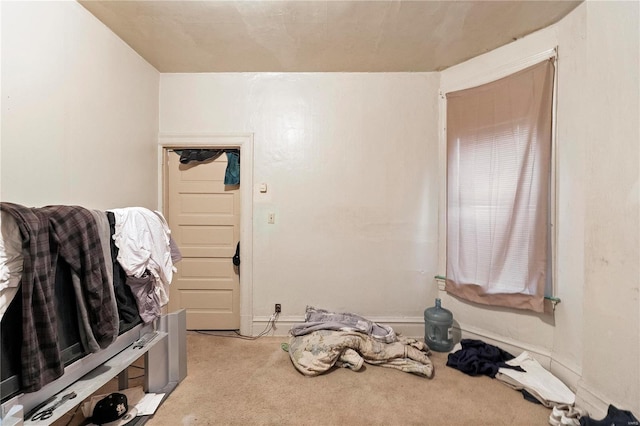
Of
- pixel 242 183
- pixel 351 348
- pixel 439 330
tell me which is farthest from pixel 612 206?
pixel 242 183

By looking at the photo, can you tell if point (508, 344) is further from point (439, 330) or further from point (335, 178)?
point (335, 178)

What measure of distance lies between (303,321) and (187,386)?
109 cm

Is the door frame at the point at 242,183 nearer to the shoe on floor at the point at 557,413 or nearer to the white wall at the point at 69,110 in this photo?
the white wall at the point at 69,110

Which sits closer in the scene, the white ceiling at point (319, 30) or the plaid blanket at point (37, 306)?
the plaid blanket at point (37, 306)

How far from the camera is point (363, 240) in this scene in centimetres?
262

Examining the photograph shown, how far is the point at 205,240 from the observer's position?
2746 millimetres

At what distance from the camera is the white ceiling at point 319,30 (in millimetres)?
1744

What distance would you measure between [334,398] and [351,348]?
0.42m

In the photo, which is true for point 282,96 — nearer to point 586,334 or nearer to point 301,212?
point 301,212

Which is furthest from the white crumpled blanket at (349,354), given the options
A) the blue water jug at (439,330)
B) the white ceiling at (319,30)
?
the white ceiling at (319,30)

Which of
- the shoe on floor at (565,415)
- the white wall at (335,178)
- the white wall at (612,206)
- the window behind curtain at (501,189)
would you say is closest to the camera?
the white wall at (612,206)

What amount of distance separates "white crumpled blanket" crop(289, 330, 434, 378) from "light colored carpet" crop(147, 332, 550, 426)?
0.06m

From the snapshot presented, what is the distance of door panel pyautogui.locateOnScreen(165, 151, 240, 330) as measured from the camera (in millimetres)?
2734

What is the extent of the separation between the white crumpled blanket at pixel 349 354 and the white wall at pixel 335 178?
1.43 ft
